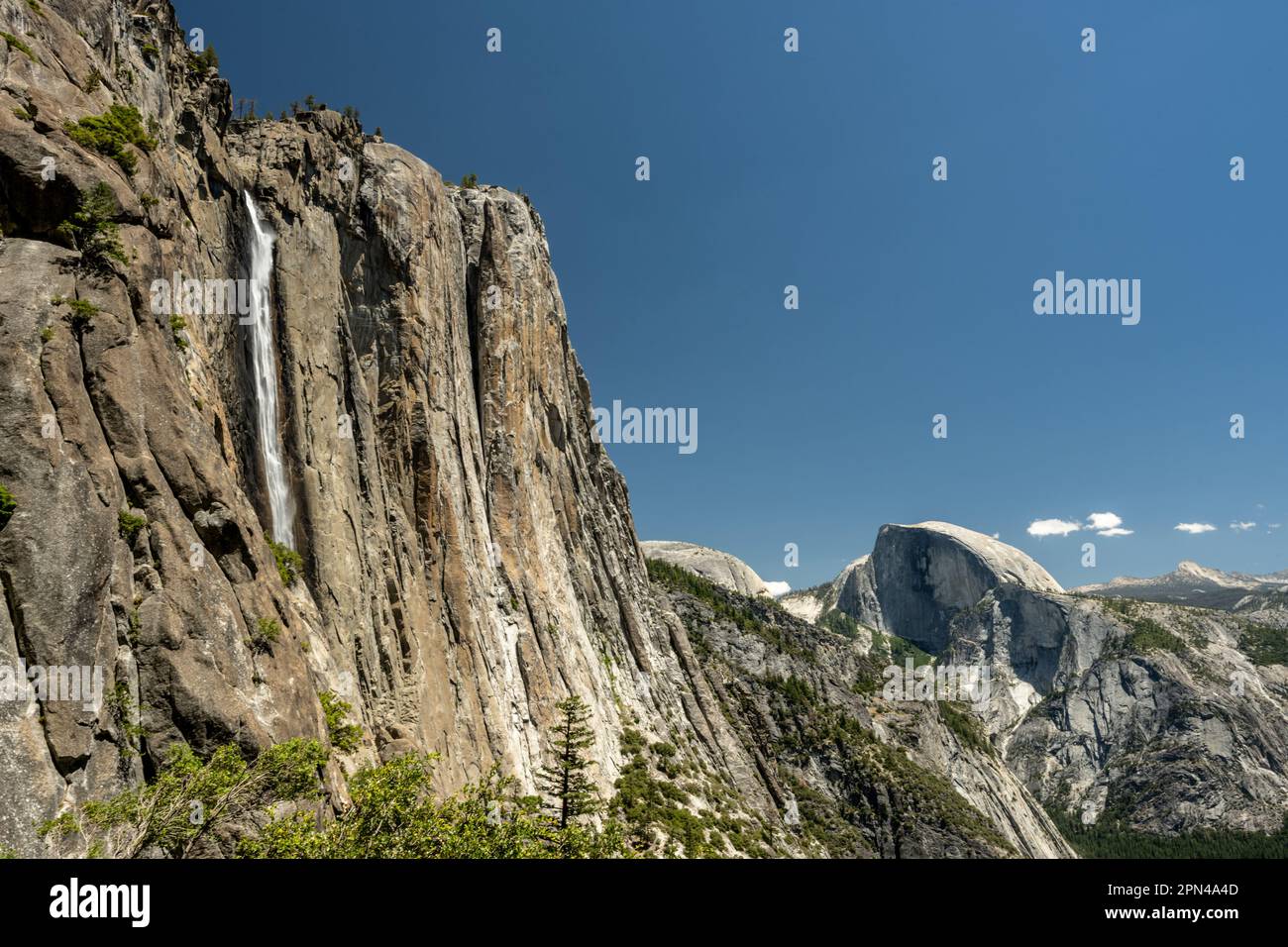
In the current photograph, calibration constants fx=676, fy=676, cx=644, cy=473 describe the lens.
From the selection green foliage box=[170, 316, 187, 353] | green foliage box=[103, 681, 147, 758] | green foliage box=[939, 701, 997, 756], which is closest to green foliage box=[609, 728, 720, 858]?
green foliage box=[103, 681, 147, 758]

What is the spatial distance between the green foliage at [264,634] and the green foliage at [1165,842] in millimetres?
184273

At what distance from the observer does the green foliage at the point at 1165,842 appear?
477 feet

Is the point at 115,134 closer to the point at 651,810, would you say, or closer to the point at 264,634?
the point at 264,634

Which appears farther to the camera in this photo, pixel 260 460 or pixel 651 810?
pixel 651 810

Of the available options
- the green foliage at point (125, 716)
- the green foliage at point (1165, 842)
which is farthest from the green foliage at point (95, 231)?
the green foliage at point (1165, 842)

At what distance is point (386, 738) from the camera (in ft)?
98.5

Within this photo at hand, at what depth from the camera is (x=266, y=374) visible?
30312 mm

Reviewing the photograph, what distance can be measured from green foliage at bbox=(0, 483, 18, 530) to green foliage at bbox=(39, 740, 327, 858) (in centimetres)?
634

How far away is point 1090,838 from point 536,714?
187 metres

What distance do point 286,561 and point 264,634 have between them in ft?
24.3

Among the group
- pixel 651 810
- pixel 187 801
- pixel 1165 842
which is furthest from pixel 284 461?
pixel 1165 842

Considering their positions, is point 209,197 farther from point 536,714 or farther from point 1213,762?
point 1213,762

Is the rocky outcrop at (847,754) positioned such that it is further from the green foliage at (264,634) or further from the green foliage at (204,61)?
the green foliage at (204,61)

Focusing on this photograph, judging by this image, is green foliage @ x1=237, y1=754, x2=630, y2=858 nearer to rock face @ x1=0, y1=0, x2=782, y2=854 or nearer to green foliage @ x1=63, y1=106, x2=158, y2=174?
rock face @ x1=0, y1=0, x2=782, y2=854
